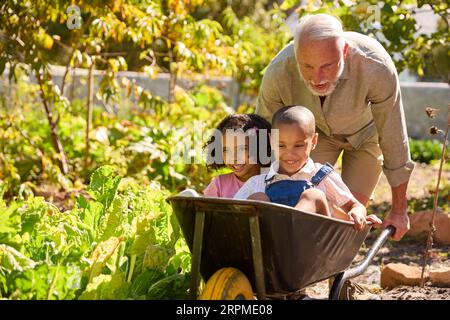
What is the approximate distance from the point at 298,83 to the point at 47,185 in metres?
3.34

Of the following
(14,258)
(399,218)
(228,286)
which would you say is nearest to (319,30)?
(399,218)

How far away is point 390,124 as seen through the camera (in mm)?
3684

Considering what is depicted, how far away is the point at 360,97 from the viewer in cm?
372

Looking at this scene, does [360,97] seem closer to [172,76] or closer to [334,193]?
[334,193]

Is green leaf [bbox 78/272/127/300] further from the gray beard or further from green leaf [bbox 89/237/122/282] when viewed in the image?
the gray beard

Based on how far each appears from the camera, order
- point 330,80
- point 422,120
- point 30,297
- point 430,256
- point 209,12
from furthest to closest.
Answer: point 209,12 → point 422,120 → point 430,256 → point 330,80 → point 30,297

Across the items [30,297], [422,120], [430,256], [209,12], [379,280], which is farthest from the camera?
[209,12]

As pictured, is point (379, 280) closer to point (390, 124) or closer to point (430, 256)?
point (430, 256)

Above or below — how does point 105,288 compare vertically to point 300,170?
below

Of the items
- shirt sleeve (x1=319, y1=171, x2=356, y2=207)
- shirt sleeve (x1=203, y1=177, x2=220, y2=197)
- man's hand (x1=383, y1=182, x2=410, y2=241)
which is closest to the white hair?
shirt sleeve (x1=319, y1=171, x2=356, y2=207)

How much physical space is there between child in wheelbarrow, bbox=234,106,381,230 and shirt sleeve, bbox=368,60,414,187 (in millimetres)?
565

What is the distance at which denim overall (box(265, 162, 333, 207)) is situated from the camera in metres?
3.05

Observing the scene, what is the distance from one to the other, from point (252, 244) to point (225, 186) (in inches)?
34.7

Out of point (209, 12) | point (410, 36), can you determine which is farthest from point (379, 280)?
point (209, 12)
